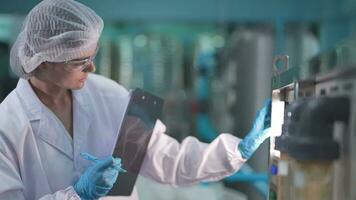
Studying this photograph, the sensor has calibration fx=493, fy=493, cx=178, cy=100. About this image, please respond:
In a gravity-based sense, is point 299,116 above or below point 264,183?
above

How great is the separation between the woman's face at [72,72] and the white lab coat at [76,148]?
98mm

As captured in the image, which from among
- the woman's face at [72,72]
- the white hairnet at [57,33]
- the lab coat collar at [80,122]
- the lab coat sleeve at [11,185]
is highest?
the white hairnet at [57,33]

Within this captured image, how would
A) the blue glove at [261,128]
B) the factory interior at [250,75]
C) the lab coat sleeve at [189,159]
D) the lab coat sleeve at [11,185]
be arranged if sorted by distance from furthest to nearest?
the lab coat sleeve at [189,159] → the blue glove at [261,128] → the lab coat sleeve at [11,185] → the factory interior at [250,75]

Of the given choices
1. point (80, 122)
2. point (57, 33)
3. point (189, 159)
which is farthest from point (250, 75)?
point (57, 33)

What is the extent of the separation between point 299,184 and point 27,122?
2.54ft

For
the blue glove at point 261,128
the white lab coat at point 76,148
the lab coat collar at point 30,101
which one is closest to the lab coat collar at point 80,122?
the white lab coat at point 76,148

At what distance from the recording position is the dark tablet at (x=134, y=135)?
4.39 ft

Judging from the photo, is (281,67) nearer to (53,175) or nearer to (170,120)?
(53,175)

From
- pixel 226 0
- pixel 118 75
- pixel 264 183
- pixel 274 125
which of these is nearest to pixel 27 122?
pixel 274 125

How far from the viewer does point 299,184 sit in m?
0.72

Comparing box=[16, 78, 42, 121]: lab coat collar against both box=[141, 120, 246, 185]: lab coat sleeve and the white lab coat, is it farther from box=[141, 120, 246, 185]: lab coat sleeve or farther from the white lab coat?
box=[141, 120, 246, 185]: lab coat sleeve

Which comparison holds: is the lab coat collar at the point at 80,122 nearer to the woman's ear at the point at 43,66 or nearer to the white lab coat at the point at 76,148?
the white lab coat at the point at 76,148

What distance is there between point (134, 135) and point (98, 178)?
23cm

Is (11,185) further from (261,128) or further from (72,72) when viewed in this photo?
(261,128)
